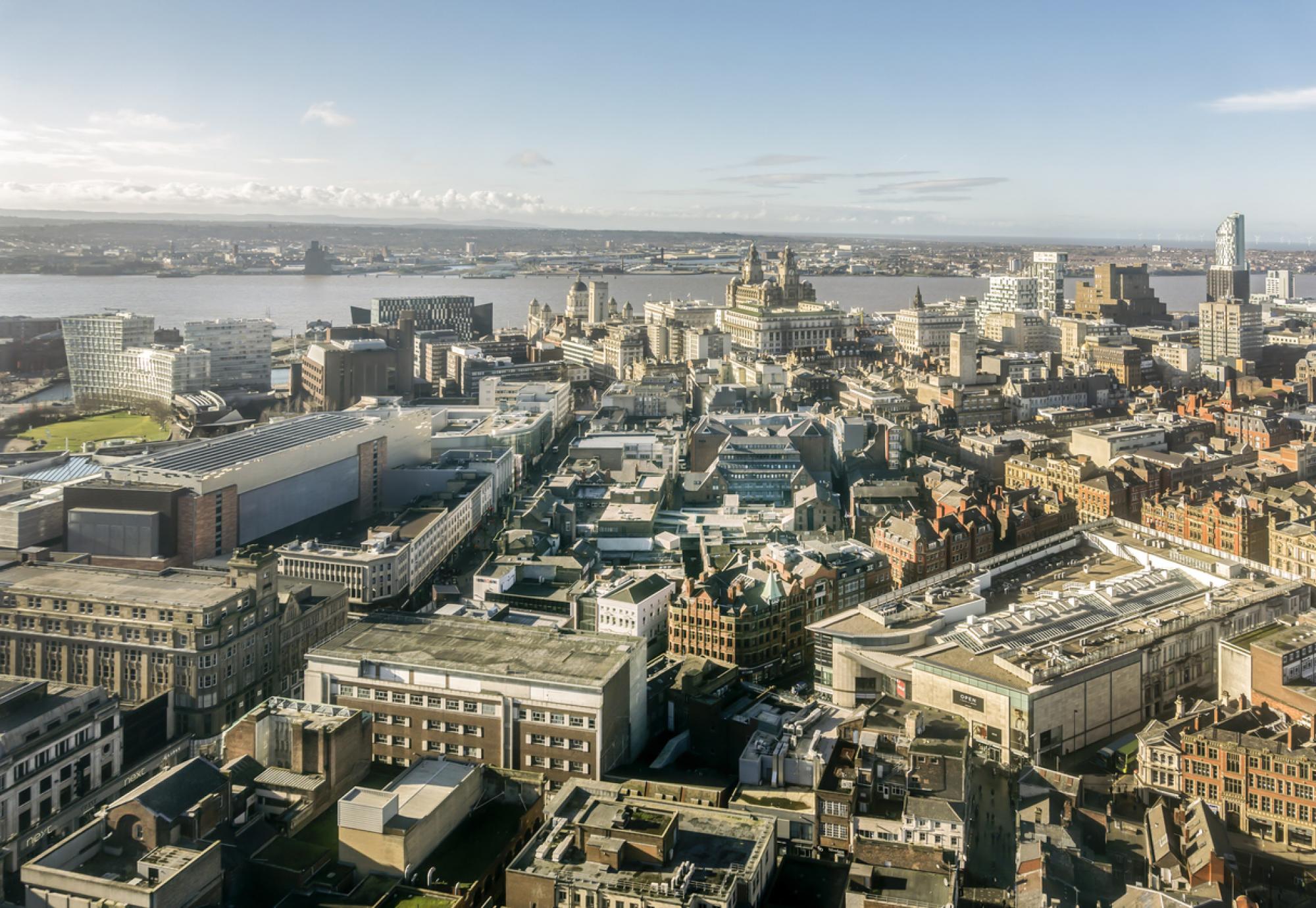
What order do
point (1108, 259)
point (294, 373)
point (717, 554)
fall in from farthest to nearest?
point (1108, 259) < point (294, 373) < point (717, 554)

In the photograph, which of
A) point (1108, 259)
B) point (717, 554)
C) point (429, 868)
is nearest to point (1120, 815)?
point (429, 868)

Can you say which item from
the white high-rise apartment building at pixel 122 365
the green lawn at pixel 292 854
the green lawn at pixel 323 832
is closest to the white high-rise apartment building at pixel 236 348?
the white high-rise apartment building at pixel 122 365

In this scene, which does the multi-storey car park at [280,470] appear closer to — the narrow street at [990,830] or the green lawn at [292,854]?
the green lawn at [292,854]

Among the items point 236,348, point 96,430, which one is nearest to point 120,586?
point 96,430

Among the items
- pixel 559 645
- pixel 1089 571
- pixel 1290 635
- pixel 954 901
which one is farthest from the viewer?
pixel 1089 571

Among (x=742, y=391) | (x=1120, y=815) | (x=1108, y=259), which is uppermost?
(x=1108, y=259)

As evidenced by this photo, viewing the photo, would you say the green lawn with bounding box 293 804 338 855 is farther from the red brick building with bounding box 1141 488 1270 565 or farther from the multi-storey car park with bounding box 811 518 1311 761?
the red brick building with bounding box 1141 488 1270 565

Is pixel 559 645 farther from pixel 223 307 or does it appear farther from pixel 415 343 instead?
pixel 223 307

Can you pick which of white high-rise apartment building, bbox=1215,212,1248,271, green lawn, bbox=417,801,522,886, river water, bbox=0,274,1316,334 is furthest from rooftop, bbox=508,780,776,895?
white high-rise apartment building, bbox=1215,212,1248,271
